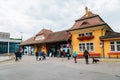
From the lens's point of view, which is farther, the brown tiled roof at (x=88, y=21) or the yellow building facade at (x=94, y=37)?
the brown tiled roof at (x=88, y=21)

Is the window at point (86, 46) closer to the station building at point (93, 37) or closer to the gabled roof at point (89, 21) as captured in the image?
the station building at point (93, 37)

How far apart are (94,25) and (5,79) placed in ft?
63.9

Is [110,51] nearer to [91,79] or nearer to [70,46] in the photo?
[70,46]

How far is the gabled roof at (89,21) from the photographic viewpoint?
2726 centimetres

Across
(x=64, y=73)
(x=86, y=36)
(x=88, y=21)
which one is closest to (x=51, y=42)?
(x=86, y=36)

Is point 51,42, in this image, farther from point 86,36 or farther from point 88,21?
point 88,21

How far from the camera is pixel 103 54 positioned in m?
25.7

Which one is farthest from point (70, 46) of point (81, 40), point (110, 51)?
point (110, 51)

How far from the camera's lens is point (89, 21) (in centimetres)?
2897

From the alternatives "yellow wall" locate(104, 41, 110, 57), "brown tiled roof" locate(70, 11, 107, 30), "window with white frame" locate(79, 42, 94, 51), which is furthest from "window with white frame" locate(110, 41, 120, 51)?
"brown tiled roof" locate(70, 11, 107, 30)

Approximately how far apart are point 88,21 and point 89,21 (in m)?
0.20

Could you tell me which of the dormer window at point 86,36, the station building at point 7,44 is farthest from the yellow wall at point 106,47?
the station building at point 7,44

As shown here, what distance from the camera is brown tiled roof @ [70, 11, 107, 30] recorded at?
1078 inches

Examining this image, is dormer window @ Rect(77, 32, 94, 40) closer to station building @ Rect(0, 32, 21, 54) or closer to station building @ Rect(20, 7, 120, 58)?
station building @ Rect(20, 7, 120, 58)
